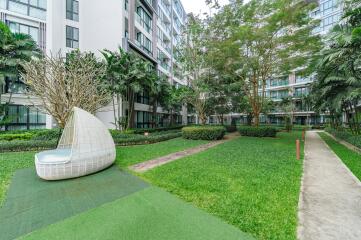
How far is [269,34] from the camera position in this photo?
48.5 feet

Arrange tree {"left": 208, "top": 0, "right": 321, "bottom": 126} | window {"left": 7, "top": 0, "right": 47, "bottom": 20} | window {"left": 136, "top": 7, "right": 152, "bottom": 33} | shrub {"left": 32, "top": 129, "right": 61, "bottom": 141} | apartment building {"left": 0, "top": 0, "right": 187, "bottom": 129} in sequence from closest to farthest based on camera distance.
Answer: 1. shrub {"left": 32, "top": 129, "right": 61, "bottom": 141}
2. tree {"left": 208, "top": 0, "right": 321, "bottom": 126}
3. apartment building {"left": 0, "top": 0, "right": 187, "bottom": 129}
4. window {"left": 7, "top": 0, "right": 47, "bottom": 20}
5. window {"left": 136, "top": 7, "right": 152, "bottom": 33}

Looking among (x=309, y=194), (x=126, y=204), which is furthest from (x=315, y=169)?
(x=126, y=204)

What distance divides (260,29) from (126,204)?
1542 centimetres

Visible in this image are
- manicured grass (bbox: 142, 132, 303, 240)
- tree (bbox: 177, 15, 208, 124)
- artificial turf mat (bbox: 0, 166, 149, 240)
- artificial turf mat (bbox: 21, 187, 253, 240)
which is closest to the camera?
artificial turf mat (bbox: 21, 187, 253, 240)

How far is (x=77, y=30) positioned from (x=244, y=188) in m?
22.4

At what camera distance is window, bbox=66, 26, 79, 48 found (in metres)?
19.0

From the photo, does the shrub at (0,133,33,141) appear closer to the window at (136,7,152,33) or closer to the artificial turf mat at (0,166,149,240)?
the artificial turf mat at (0,166,149,240)

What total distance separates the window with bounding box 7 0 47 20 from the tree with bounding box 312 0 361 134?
75.5 feet

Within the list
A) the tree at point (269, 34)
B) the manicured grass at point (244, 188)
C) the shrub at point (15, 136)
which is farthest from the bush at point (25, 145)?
the tree at point (269, 34)

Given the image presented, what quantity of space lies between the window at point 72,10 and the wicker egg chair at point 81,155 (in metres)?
17.7

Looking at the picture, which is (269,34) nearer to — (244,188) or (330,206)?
(244,188)

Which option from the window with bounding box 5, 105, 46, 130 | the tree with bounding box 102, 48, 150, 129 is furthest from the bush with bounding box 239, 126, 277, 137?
the window with bounding box 5, 105, 46, 130

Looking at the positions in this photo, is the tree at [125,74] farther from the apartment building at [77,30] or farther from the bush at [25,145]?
the bush at [25,145]

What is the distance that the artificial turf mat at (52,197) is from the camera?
141 inches
